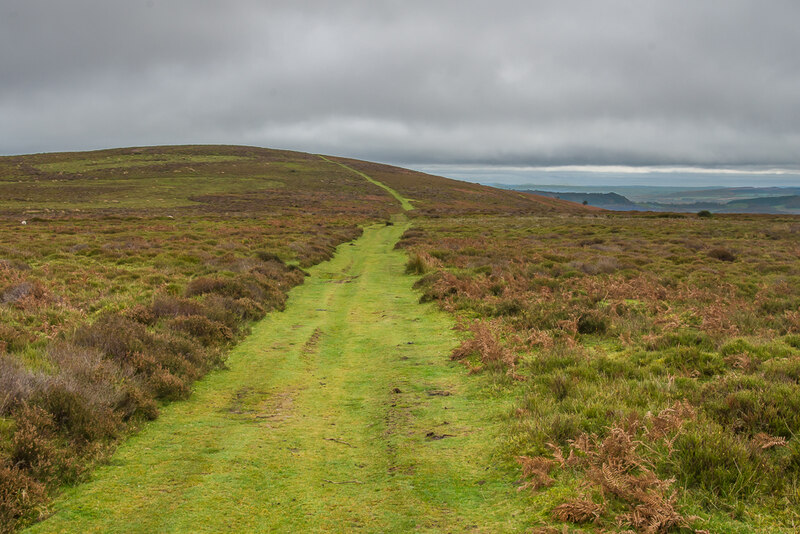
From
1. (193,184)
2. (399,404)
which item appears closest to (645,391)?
(399,404)

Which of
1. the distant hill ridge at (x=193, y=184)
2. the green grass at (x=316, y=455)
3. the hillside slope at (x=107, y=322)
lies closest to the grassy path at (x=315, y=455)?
the green grass at (x=316, y=455)

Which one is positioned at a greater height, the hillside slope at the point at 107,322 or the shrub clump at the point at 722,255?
the shrub clump at the point at 722,255

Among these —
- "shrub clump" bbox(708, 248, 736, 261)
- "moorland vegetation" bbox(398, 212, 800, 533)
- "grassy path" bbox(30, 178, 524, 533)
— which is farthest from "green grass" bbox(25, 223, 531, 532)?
"shrub clump" bbox(708, 248, 736, 261)

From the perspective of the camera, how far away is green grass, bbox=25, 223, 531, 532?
4.55 meters

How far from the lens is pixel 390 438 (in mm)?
6305

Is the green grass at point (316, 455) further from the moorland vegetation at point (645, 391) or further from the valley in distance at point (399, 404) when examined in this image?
the moorland vegetation at point (645, 391)

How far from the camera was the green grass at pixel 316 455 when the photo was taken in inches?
179

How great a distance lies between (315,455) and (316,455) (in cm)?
1

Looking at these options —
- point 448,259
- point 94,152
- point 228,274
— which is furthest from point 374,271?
point 94,152

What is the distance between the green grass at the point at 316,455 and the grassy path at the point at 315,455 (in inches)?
0.7

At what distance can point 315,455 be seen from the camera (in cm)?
587

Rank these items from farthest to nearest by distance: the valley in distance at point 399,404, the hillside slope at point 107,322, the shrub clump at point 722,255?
the shrub clump at point 722,255, the hillside slope at point 107,322, the valley in distance at point 399,404

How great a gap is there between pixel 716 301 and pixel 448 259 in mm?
12107

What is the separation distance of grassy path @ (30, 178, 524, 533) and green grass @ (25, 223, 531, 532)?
18 millimetres
